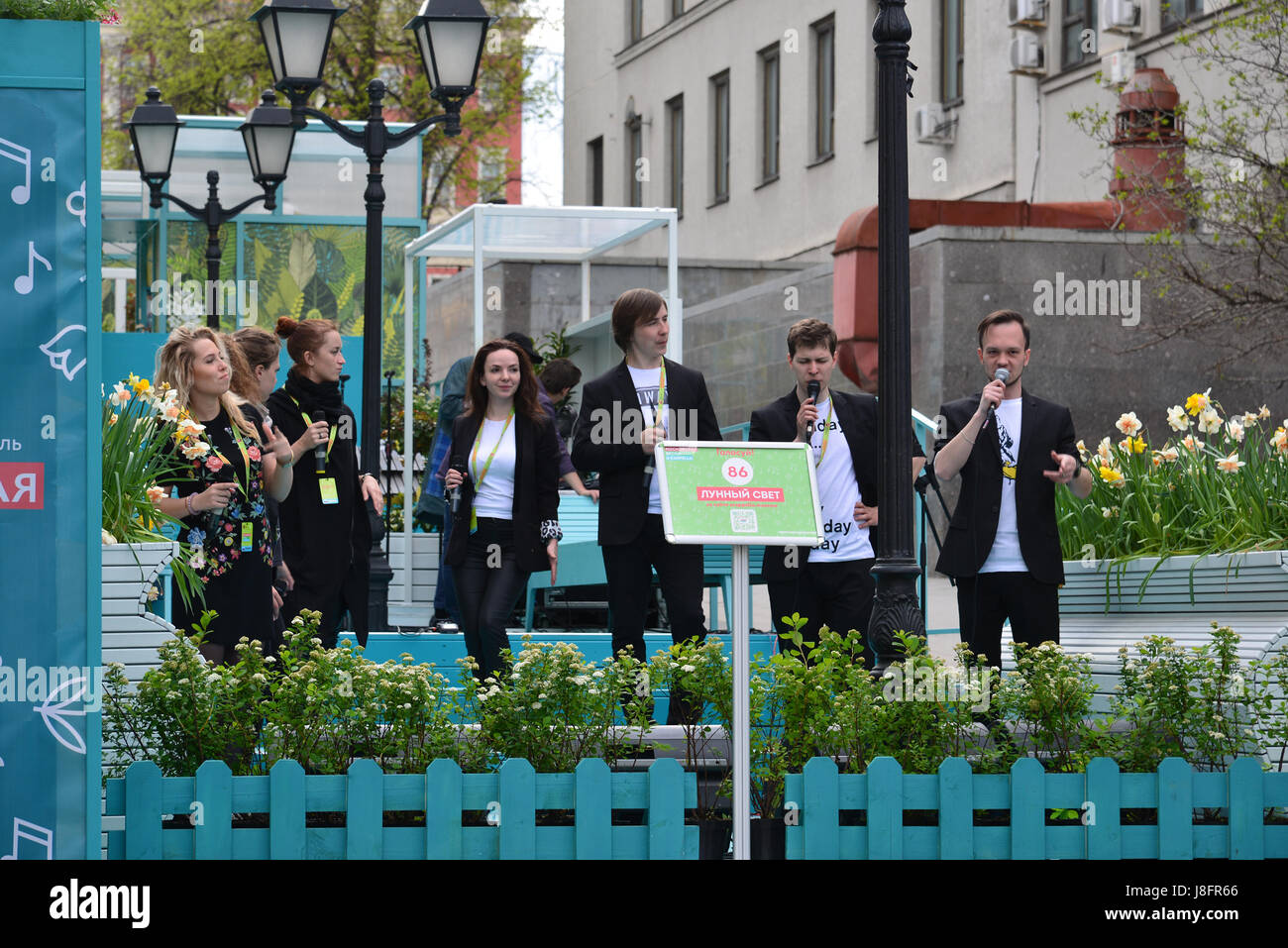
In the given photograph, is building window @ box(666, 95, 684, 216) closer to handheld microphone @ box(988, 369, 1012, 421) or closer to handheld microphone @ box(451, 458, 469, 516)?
handheld microphone @ box(451, 458, 469, 516)

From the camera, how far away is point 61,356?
15.5ft

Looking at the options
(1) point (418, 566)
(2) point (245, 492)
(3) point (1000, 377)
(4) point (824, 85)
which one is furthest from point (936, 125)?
(2) point (245, 492)

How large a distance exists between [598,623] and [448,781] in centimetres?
817

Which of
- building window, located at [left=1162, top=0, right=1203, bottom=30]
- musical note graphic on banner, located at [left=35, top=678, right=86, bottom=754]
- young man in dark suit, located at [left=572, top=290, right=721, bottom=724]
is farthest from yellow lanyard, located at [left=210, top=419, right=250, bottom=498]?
building window, located at [left=1162, top=0, right=1203, bottom=30]

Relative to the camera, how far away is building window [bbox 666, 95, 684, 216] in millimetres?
37125

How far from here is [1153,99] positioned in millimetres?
21484

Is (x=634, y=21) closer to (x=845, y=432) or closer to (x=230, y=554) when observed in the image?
(x=845, y=432)

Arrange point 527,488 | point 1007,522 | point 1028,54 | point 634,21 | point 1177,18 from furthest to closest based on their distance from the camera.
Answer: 1. point 634,21
2. point 1028,54
3. point 1177,18
4. point 527,488
5. point 1007,522

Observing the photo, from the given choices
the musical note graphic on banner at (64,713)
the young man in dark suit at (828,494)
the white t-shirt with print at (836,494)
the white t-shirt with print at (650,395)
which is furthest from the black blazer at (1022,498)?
the musical note graphic on banner at (64,713)

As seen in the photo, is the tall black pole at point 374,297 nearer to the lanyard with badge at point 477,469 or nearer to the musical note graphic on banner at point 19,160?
the lanyard with badge at point 477,469

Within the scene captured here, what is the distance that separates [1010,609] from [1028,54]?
18601mm

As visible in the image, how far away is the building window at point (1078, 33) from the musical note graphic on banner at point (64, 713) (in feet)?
70.1

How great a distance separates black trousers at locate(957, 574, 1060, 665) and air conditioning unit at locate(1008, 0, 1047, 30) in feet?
61.3

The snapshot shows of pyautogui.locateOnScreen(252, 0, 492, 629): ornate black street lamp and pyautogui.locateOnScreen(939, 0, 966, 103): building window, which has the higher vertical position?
pyautogui.locateOnScreen(939, 0, 966, 103): building window
